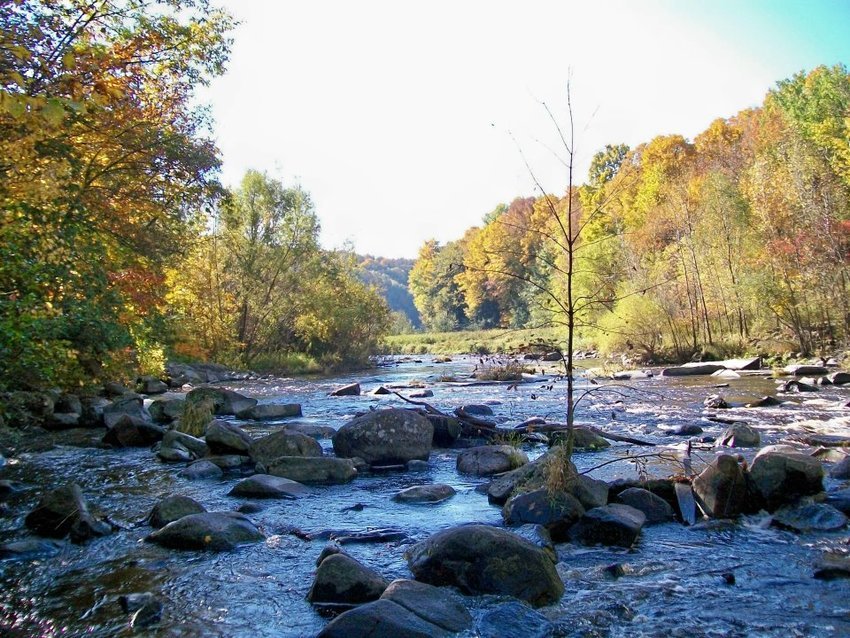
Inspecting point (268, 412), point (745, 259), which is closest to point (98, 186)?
point (268, 412)

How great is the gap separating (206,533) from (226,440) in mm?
5073

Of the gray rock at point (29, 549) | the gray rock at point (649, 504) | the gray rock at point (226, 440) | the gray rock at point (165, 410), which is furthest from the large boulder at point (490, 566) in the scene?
the gray rock at point (165, 410)

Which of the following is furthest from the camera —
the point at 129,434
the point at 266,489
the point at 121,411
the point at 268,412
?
the point at 268,412

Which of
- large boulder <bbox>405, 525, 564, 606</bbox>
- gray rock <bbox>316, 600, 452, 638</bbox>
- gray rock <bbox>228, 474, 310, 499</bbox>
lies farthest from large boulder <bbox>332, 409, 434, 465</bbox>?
gray rock <bbox>316, 600, 452, 638</bbox>

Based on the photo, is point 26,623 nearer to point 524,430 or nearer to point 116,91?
point 116,91

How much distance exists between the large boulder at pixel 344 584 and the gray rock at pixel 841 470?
21.9 feet

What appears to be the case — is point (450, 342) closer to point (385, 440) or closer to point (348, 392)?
point (348, 392)

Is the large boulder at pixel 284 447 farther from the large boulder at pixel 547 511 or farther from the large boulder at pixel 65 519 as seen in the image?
the large boulder at pixel 547 511

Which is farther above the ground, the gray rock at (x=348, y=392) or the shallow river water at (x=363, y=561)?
the shallow river water at (x=363, y=561)

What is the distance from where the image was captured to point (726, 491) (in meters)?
7.52

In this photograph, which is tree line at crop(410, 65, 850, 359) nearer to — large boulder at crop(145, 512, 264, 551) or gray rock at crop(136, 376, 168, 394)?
gray rock at crop(136, 376, 168, 394)

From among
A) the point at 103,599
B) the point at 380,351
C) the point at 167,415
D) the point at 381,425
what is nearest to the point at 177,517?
the point at 103,599

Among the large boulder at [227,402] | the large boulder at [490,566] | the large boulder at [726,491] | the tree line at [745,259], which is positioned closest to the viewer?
the large boulder at [490,566]

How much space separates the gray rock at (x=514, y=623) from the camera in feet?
15.8
